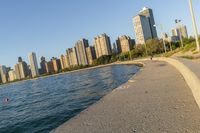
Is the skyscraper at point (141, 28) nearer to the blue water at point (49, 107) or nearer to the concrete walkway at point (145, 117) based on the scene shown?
the blue water at point (49, 107)

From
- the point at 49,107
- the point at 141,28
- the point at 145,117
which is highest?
the point at 141,28

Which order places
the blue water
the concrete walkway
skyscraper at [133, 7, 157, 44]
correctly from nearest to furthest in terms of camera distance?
the concrete walkway, the blue water, skyscraper at [133, 7, 157, 44]

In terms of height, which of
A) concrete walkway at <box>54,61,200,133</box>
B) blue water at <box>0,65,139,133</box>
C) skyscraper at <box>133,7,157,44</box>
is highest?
skyscraper at <box>133,7,157,44</box>

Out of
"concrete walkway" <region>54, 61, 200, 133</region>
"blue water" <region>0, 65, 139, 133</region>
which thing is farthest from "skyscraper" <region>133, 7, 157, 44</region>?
"concrete walkway" <region>54, 61, 200, 133</region>

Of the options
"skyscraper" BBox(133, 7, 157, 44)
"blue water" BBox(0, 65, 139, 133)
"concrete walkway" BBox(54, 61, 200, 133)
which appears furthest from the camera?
"skyscraper" BBox(133, 7, 157, 44)

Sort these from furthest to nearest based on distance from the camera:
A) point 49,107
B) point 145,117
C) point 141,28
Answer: point 141,28 < point 49,107 < point 145,117

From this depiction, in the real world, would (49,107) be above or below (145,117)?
below

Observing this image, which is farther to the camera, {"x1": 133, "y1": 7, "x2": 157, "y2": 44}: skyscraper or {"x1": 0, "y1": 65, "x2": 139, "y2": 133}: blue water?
{"x1": 133, "y1": 7, "x2": 157, "y2": 44}: skyscraper

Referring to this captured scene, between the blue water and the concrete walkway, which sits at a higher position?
the concrete walkway

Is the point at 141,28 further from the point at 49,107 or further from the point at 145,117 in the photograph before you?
the point at 145,117

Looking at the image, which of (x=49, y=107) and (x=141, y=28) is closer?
(x=49, y=107)

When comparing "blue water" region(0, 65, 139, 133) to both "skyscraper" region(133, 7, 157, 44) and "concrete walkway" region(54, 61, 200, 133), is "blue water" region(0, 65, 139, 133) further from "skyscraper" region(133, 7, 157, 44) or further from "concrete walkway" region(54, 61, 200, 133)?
"skyscraper" region(133, 7, 157, 44)

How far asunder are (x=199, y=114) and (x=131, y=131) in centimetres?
214

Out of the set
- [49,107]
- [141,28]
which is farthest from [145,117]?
[141,28]
